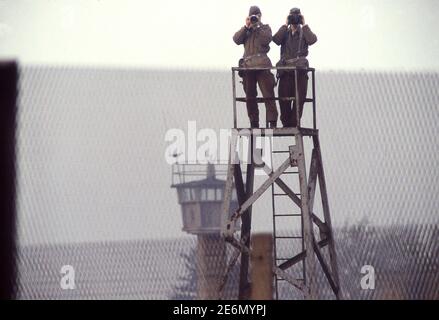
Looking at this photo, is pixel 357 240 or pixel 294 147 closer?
pixel 294 147

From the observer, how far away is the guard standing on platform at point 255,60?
14625 mm

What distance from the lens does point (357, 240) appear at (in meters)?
43.4

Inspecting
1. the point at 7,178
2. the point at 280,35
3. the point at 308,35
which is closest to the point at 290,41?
the point at 280,35

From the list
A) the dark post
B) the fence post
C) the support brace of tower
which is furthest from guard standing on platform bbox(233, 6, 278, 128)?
the dark post

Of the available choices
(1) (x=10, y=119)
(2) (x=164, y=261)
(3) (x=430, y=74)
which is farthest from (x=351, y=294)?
(1) (x=10, y=119)

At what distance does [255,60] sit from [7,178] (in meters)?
23.5

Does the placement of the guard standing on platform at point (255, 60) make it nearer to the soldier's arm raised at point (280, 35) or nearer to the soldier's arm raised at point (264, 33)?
the soldier's arm raised at point (264, 33)

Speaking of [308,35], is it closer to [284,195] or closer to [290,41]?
[290,41]

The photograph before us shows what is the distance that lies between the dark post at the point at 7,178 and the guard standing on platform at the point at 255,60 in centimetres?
1531

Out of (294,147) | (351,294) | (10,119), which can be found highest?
(10,119)

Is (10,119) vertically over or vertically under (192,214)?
over

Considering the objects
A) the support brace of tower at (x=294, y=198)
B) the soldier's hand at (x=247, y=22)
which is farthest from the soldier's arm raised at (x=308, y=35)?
the support brace of tower at (x=294, y=198)
